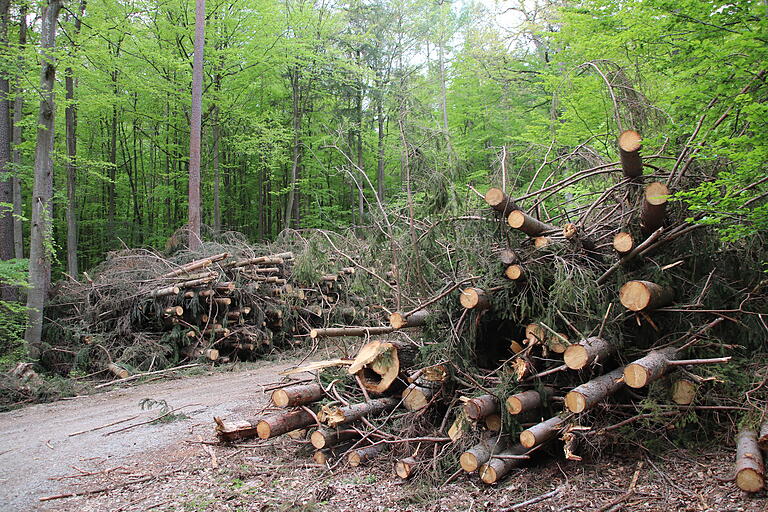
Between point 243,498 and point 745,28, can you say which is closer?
point 745,28

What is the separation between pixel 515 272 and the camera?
4.67 m

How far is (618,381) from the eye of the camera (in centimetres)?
405

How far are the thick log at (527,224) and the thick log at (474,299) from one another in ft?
2.36

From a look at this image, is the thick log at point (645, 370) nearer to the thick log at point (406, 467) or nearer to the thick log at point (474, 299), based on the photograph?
the thick log at point (474, 299)

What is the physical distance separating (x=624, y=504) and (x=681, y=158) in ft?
9.17

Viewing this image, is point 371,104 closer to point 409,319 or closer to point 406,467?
point 409,319

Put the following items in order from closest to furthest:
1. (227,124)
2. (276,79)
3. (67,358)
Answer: (67,358)
(227,124)
(276,79)

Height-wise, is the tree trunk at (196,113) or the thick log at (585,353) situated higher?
the tree trunk at (196,113)

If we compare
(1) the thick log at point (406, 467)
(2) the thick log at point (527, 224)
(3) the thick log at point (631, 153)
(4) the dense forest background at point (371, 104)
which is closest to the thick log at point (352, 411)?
(1) the thick log at point (406, 467)

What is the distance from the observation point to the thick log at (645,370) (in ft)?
12.6

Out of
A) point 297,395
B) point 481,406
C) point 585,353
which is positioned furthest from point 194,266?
point 585,353

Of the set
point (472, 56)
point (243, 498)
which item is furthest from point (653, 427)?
point (472, 56)

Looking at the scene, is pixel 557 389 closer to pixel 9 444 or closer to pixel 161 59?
pixel 9 444

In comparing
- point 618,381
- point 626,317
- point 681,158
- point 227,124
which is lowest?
point 618,381
